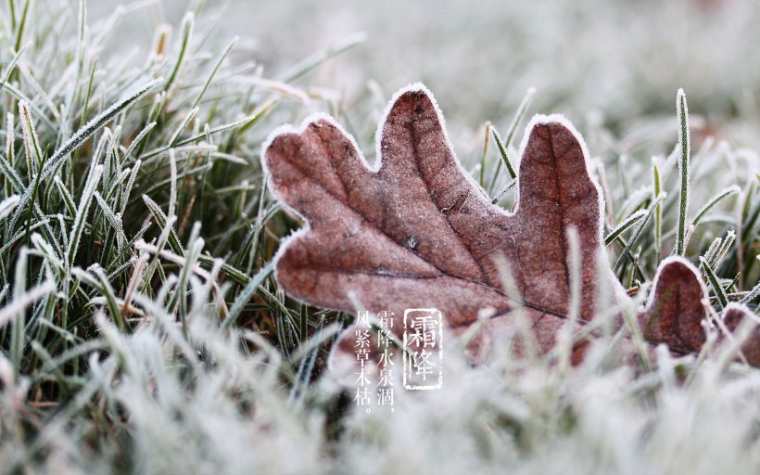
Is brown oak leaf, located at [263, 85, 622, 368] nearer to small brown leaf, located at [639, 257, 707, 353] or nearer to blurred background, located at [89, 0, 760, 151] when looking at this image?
small brown leaf, located at [639, 257, 707, 353]

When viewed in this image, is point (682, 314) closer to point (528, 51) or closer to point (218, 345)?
point (218, 345)

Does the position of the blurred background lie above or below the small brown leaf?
above

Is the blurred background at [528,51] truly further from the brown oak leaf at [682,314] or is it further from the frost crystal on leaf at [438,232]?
the brown oak leaf at [682,314]

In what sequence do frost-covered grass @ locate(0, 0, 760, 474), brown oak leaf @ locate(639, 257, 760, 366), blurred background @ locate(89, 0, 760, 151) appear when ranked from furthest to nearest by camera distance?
blurred background @ locate(89, 0, 760, 151)
brown oak leaf @ locate(639, 257, 760, 366)
frost-covered grass @ locate(0, 0, 760, 474)

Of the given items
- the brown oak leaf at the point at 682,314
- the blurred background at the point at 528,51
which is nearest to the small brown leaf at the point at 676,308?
the brown oak leaf at the point at 682,314

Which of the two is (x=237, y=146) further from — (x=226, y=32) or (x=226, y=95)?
(x=226, y=32)

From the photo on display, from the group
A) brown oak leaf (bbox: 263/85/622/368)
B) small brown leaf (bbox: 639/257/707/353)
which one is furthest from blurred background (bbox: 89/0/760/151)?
small brown leaf (bbox: 639/257/707/353)

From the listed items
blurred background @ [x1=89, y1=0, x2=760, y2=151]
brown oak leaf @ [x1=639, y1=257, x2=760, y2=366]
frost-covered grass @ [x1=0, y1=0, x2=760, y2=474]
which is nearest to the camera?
frost-covered grass @ [x1=0, y1=0, x2=760, y2=474]
